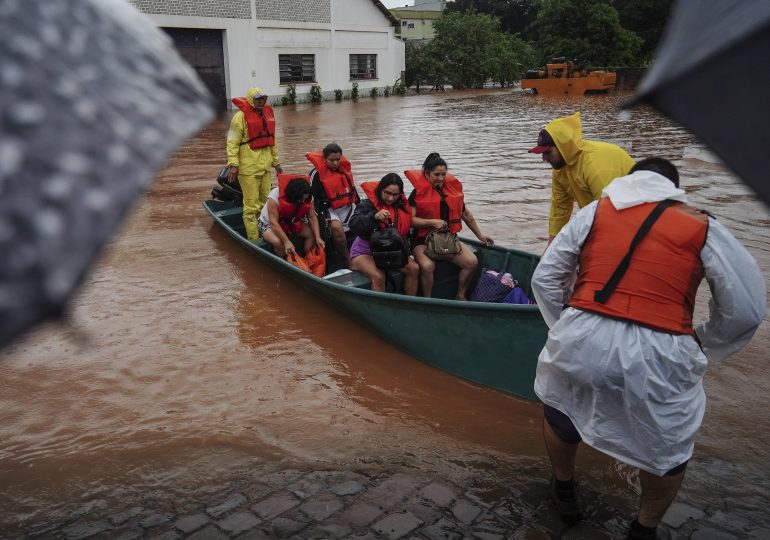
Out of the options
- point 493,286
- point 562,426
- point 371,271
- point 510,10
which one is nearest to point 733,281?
point 562,426

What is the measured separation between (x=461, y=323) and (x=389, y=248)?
116cm

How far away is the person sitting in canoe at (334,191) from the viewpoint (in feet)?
22.0

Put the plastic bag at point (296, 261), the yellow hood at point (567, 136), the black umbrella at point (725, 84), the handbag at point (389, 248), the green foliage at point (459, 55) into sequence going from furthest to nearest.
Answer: the green foliage at point (459, 55) < the plastic bag at point (296, 261) < the handbag at point (389, 248) < the yellow hood at point (567, 136) < the black umbrella at point (725, 84)

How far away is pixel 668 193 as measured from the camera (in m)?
2.77

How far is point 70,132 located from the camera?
2.65 ft

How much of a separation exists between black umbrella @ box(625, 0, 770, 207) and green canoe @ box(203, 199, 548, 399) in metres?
3.09

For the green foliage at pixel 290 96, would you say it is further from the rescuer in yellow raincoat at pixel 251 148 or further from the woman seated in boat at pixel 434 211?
the woman seated in boat at pixel 434 211

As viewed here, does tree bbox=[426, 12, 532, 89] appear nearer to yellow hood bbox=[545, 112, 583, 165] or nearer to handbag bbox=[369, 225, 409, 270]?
handbag bbox=[369, 225, 409, 270]

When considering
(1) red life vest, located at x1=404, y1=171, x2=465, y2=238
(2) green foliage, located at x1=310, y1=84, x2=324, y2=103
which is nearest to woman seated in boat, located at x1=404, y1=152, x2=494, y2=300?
(1) red life vest, located at x1=404, y1=171, x2=465, y2=238

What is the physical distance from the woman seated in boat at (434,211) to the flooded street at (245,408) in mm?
856

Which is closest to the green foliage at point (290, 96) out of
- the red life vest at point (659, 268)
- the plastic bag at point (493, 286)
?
the plastic bag at point (493, 286)

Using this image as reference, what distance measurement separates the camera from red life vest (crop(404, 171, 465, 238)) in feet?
19.2

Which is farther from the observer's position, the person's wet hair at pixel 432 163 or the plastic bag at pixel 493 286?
the person's wet hair at pixel 432 163

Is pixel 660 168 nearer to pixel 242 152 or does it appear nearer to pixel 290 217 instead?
pixel 290 217
